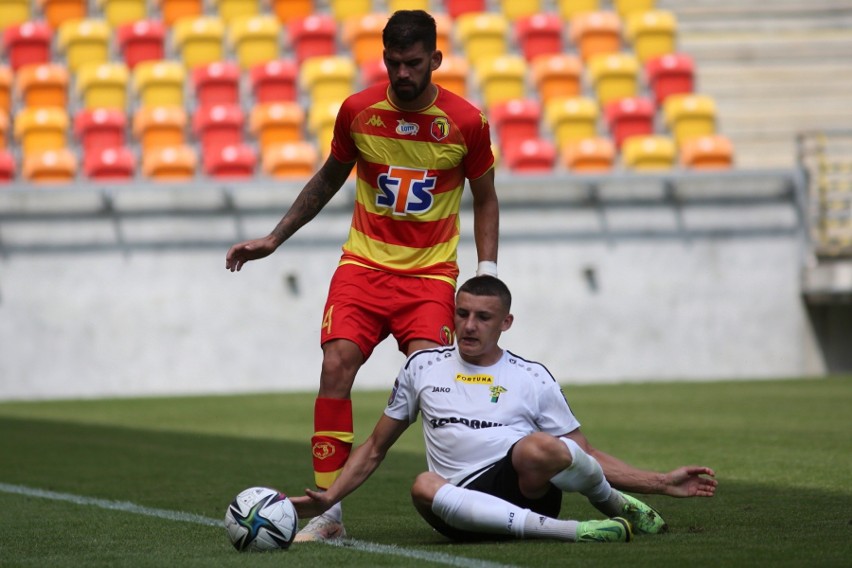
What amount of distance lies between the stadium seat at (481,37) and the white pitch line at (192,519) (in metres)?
12.6

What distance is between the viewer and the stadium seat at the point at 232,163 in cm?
1689

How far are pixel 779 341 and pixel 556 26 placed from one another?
540 cm

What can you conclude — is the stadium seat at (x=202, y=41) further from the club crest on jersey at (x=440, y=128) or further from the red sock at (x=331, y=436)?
the red sock at (x=331, y=436)

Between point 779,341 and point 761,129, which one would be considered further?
point 761,129

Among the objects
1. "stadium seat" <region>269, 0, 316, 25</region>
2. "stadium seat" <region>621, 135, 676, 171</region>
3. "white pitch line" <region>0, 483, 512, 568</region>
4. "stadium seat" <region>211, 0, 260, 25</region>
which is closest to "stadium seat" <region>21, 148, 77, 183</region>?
"stadium seat" <region>211, 0, 260, 25</region>

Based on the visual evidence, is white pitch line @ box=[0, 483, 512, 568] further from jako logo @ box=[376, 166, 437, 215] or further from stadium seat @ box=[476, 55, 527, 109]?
stadium seat @ box=[476, 55, 527, 109]

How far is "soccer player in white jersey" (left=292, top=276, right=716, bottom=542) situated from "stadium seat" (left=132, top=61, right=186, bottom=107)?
13386 millimetres

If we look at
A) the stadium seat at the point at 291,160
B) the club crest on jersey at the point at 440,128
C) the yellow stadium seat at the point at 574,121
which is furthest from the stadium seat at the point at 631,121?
the club crest on jersey at the point at 440,128

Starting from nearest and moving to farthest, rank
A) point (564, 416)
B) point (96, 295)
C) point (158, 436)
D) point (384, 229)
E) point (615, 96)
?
point (564, 416) → point (384, 229) → point (158, 436) → point (96, 295) → point (615, 96)

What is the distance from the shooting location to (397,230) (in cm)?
586

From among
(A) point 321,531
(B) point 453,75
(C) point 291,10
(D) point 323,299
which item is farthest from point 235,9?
(A) point 321,531

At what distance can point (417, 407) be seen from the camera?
543cm

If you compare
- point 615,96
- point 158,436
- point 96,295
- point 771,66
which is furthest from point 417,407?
point 771,66

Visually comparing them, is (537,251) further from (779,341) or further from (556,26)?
(556,26)
